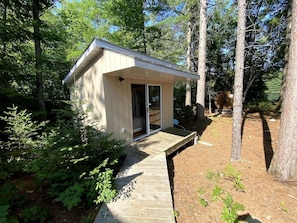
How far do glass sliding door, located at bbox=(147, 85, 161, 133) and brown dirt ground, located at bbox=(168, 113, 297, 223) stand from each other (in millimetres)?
1468

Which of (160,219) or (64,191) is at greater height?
(64,191)

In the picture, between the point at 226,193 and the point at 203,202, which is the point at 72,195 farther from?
the point at 226,193

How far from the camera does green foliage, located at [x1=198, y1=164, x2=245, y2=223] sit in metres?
2.52

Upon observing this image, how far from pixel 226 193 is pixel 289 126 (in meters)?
2.00

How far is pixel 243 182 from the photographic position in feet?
12.2

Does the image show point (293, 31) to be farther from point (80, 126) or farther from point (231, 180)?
point (80, 126)

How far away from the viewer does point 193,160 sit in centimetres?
494

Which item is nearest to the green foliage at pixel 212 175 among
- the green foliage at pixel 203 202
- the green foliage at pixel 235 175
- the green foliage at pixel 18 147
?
the green foliage at pixel 235 175

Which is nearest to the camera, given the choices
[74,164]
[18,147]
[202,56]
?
[74,164]

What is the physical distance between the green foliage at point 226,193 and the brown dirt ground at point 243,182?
8 centimetres

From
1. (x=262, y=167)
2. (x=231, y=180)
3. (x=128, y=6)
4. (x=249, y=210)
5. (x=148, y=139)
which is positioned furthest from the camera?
(x=128, y=6)

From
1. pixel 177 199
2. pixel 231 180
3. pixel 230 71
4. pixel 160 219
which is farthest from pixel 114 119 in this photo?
pixel 230 71

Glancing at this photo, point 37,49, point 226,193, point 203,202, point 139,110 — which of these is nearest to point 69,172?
point 203,202

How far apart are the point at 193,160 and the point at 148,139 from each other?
5.31ft
